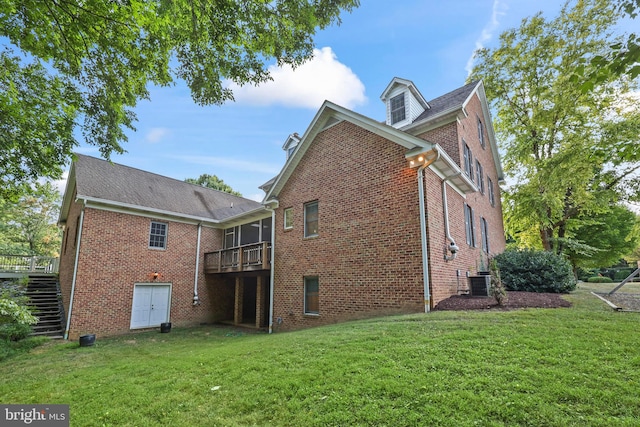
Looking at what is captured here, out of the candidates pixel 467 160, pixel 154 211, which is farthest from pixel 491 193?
pixel 154 211

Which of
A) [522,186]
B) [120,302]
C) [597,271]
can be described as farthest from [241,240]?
[597,271]

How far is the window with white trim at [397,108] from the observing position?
13.2 metres

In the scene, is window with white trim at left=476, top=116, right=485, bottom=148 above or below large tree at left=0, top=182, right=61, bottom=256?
above

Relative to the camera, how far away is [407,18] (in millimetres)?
8492

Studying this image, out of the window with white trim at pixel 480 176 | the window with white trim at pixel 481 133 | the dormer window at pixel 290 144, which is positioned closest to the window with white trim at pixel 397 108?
the window with white trim at pixel 480 176

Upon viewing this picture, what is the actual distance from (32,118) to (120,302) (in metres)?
7.94

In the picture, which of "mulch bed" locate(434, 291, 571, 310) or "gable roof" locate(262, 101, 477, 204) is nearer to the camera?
"mulch bed" locate(434, 291, 571, 310)

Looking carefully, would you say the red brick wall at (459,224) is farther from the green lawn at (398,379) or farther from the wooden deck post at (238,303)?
the wooden deck post at (238,303)

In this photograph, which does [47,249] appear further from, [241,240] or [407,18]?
[407,18]

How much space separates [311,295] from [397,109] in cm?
857

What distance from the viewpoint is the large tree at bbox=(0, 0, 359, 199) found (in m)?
5.82

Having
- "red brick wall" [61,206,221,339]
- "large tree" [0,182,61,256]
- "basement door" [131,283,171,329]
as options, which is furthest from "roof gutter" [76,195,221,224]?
"large tree" [0,182,61,256]

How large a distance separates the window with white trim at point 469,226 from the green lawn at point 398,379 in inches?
193

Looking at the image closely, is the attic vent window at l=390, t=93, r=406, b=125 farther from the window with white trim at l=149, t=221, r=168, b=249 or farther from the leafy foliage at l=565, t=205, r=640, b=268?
the leafy foliage at l=565, t=205, r=640, b=268
